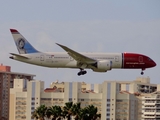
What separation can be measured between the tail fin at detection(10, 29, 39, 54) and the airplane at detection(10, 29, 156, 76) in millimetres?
1126

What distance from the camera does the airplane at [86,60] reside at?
128 metres

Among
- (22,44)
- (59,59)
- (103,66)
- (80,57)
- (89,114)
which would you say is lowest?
(89,114)

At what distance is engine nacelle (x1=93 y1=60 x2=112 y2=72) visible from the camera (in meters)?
127

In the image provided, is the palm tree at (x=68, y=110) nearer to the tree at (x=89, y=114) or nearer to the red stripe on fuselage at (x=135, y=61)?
the tree at (x=89, y=114)

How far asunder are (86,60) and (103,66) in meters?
3.38

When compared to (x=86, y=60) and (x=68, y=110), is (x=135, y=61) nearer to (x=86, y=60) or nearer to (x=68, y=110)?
(x=86, y=60)

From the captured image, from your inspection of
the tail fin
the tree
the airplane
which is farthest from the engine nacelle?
the tree

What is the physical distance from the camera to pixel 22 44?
444 ft

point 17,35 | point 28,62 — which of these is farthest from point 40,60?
point 17,35

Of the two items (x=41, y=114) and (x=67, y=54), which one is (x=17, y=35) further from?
(x=41, y=114)

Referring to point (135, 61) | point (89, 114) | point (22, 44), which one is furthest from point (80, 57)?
point (89, 114)

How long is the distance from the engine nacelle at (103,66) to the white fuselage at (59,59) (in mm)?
1091

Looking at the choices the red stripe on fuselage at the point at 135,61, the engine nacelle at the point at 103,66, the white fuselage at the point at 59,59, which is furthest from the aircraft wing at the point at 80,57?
the red stripe on fuselage at the point at 135,61

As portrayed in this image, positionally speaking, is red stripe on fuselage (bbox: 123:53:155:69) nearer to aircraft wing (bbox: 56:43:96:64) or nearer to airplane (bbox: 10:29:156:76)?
airplane (bbox: 10:29:156:76)
